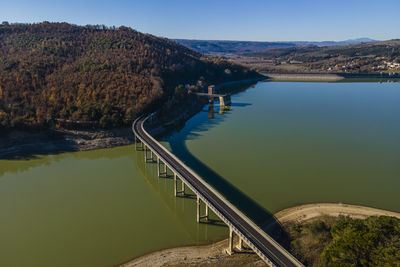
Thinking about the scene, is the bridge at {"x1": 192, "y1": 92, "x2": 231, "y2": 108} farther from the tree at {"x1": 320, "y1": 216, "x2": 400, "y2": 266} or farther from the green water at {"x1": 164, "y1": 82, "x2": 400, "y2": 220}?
the tree at {"x1": 320, "y1": 216, "x2": 400, "y2": 266}

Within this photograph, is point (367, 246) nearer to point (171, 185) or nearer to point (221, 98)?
point (171, 185)

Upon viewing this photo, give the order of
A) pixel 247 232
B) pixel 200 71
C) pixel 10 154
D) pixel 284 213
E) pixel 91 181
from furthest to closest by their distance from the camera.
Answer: pixel 200 71 < pixel 10 154 < pixel 91 181 < pixel 284 213 < pixel 247 232

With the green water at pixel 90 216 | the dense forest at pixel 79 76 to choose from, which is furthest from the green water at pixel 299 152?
the dense forest at pixel 79 76

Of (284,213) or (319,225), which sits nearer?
(319,225)

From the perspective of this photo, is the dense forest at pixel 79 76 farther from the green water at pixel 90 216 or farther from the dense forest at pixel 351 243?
the dense forest at pixel 351 243

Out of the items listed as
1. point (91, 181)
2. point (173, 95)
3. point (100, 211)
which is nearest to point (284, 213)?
point (100, 211)

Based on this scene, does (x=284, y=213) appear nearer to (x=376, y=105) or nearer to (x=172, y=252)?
(x=172, y=252)

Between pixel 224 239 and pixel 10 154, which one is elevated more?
pixel 10 154
